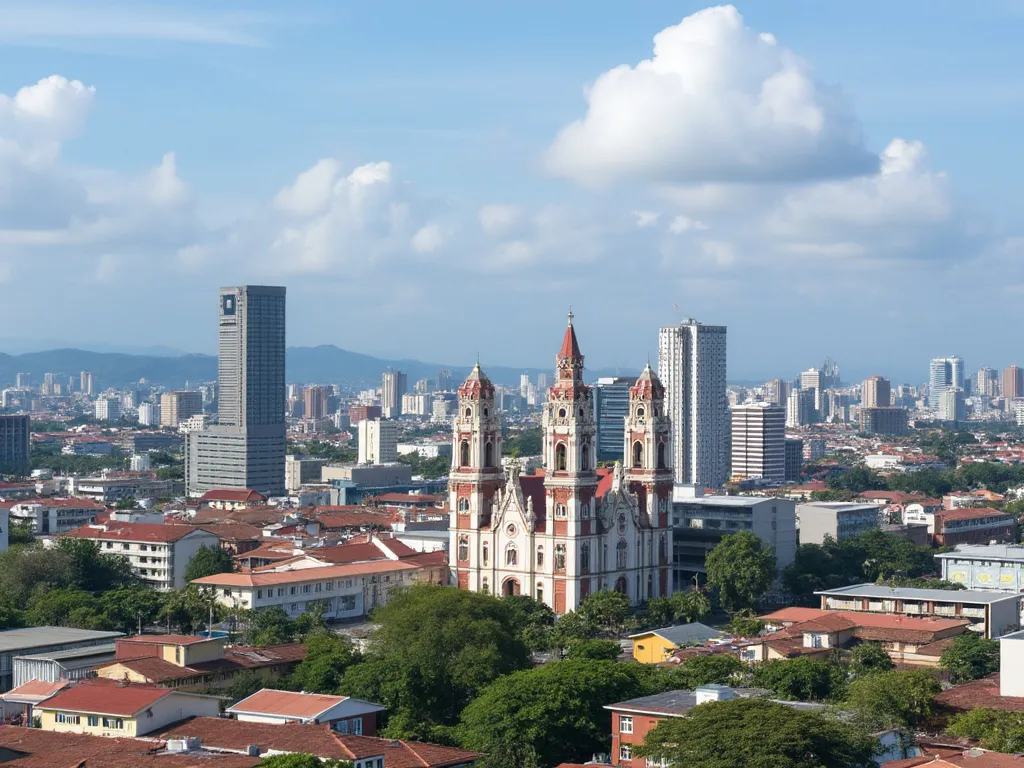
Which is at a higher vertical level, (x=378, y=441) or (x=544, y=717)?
(x=378, y=441)

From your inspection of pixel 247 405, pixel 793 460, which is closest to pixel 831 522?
pixel 247 405

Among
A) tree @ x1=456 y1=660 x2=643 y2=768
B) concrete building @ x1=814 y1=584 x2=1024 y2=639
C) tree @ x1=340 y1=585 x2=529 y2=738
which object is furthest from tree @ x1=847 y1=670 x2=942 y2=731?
concrete building @ x1=814 y1=584 x2=1024 y2=639

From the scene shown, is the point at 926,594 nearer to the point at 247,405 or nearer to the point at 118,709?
the point at 118,709

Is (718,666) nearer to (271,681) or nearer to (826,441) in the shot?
(271,681)

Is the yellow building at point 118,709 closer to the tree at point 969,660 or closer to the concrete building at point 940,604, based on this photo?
the tree at point 969,660

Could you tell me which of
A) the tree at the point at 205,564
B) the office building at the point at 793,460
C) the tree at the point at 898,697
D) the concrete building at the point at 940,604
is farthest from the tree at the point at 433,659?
the office building at the point at 793,460
